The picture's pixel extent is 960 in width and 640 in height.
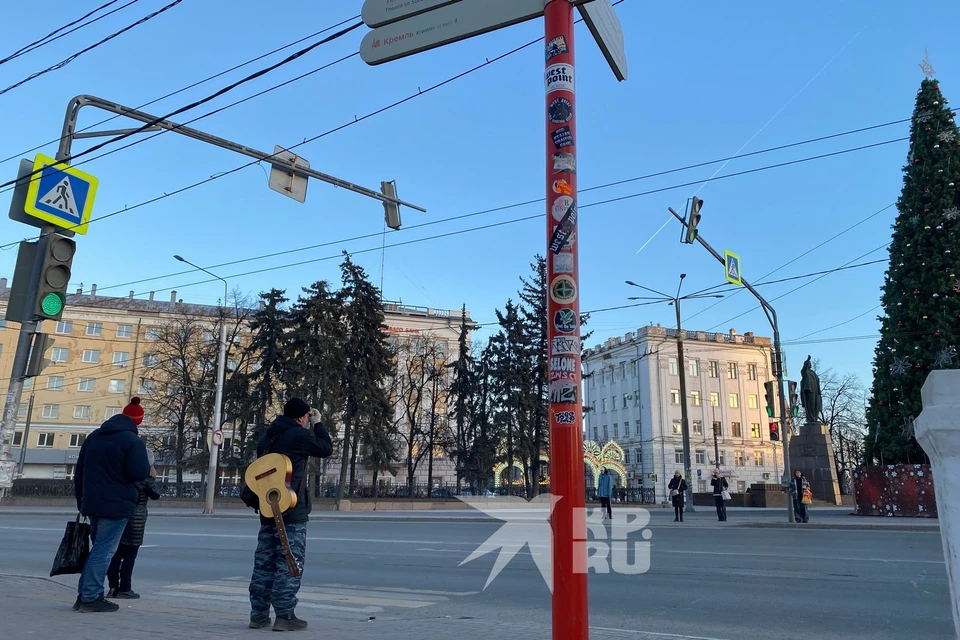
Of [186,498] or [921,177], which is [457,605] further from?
[186,498]

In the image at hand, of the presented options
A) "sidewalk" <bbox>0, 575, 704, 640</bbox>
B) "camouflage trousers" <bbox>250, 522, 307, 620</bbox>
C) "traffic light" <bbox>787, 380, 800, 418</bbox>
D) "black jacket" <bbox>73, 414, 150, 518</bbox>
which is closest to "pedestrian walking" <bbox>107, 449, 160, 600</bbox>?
"sidewalk" <bbox>0, 575, 704, 640</bbox>

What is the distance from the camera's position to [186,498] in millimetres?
40219

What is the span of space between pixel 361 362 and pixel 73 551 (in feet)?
118

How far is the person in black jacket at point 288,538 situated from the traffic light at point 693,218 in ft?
41.8

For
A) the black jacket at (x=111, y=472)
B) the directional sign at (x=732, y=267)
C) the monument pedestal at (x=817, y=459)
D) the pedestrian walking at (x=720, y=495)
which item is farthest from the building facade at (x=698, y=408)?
the black jacket at (x=111, y=472)

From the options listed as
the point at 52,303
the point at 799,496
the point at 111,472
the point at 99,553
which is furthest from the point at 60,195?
the point at 799,496

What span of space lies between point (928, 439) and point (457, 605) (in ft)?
20.6

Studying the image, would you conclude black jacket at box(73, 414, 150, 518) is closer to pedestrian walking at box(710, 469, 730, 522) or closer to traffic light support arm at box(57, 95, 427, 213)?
traffic light support arm at box(57, 95, 427, 213)

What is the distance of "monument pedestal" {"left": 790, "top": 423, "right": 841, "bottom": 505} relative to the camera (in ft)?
105

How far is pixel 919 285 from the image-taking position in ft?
80.6

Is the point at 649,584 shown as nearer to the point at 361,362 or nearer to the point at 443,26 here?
the point at 443,26

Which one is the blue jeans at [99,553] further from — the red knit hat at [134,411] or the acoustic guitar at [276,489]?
the acoustic guitar at [276,489]

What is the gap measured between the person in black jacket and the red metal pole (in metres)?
2.75

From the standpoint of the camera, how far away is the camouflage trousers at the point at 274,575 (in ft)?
18.5
